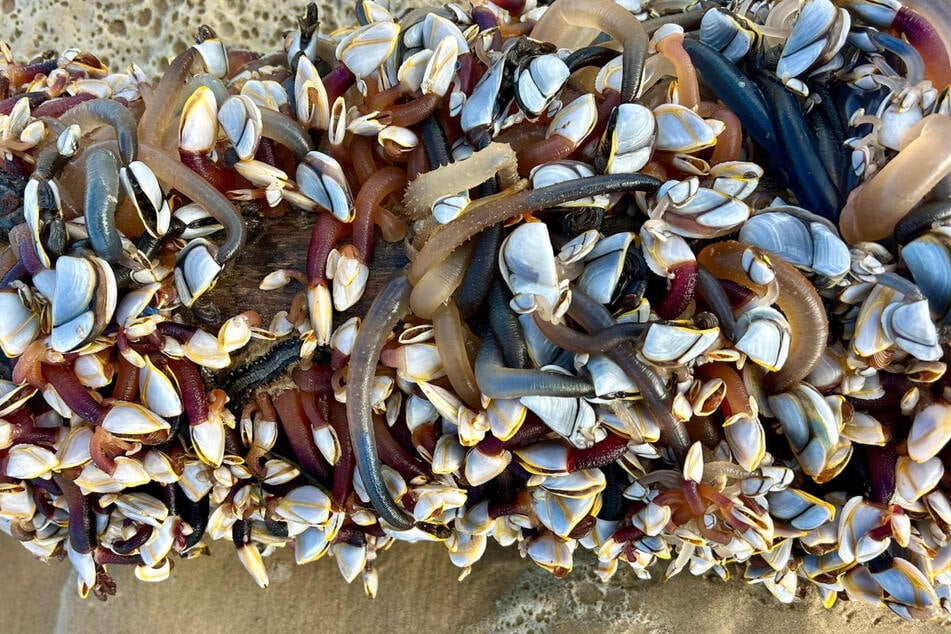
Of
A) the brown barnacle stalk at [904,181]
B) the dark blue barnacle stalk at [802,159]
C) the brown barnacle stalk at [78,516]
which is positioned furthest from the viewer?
the brown barnacle stalk at [78,516]

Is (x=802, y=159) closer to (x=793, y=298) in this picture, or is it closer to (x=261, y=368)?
(x=793, y=298)

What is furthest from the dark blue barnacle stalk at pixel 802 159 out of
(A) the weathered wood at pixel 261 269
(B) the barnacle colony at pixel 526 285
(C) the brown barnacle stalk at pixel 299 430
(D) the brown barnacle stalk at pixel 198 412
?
(D) the brown barnacle stalk at pixel 198 412

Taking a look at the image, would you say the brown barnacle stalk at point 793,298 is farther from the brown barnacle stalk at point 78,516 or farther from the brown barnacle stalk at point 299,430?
the brown barnacle stalk at point 78,516

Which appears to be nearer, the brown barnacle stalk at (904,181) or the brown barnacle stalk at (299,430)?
the brown barnacle stalk at (904,181)

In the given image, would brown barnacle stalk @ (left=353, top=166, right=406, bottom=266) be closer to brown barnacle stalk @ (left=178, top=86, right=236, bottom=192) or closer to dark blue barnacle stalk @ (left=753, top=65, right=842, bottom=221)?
brown barnacle stalk @ (left=178, top=86, right=236, bottom=192)

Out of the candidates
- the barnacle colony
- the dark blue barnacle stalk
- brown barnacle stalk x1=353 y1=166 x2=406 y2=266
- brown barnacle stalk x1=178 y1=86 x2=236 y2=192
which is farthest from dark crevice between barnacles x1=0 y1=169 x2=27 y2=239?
the dark blue barnacle stalk

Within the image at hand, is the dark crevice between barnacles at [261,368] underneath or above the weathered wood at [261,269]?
underneath

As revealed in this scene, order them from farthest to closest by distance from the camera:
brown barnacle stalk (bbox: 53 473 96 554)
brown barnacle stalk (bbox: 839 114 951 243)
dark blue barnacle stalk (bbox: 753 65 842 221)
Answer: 1. brown barnacle stalk (bbox: 53 473 96 554)
2. dark blue barnacle stalk (bbox: 753 65 842 221)
3. brown barnacle stalk (bbox: 839 114 951 243)

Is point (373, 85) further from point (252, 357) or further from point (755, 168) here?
point (755, 168)
